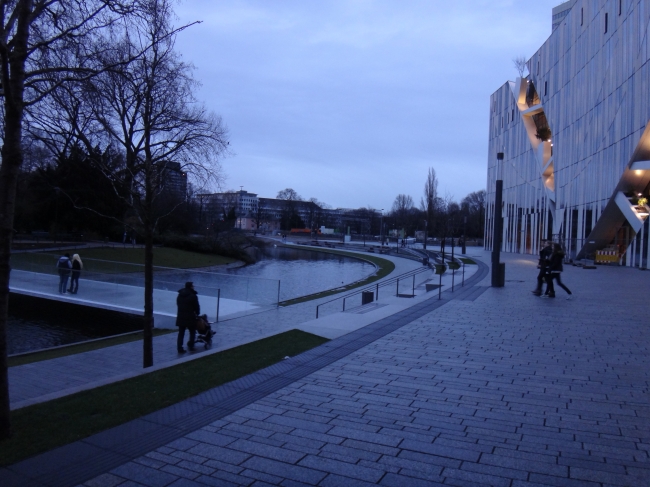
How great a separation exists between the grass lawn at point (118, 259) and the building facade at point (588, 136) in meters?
17.0

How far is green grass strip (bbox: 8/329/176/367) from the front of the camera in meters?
10.9

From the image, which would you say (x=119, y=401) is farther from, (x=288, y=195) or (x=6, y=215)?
(x=288, y=195)

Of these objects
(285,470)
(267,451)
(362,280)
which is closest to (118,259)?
(362,280)

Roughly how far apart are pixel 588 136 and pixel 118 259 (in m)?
33.5

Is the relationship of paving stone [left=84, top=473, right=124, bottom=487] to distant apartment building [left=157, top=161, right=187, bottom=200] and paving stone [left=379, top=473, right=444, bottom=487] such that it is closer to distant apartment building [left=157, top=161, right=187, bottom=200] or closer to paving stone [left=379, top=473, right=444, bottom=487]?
paving stone [left=379, top=473, right=444, bottom=487]

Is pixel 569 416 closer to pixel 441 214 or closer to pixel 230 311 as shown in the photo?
pixel 230 311

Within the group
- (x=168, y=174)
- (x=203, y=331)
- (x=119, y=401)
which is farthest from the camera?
(x=168, y=174)

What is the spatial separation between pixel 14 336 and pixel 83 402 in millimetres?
9778

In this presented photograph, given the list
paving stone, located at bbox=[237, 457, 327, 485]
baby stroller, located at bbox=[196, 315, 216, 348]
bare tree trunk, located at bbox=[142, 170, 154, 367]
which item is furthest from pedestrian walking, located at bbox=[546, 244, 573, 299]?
paving stone, located at bbox=[237, 457, 327, 485]

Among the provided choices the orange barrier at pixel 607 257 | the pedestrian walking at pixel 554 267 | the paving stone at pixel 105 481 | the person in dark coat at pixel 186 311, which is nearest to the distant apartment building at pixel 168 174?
the person in dark coat at pixel 186 311

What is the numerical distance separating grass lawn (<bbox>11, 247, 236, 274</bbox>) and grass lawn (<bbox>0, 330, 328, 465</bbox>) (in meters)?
14.3

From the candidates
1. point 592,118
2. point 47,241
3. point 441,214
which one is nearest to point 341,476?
point 592,118

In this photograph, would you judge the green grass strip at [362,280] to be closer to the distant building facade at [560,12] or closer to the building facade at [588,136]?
the building facade at [588,136]

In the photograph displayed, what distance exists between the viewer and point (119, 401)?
6270mm
